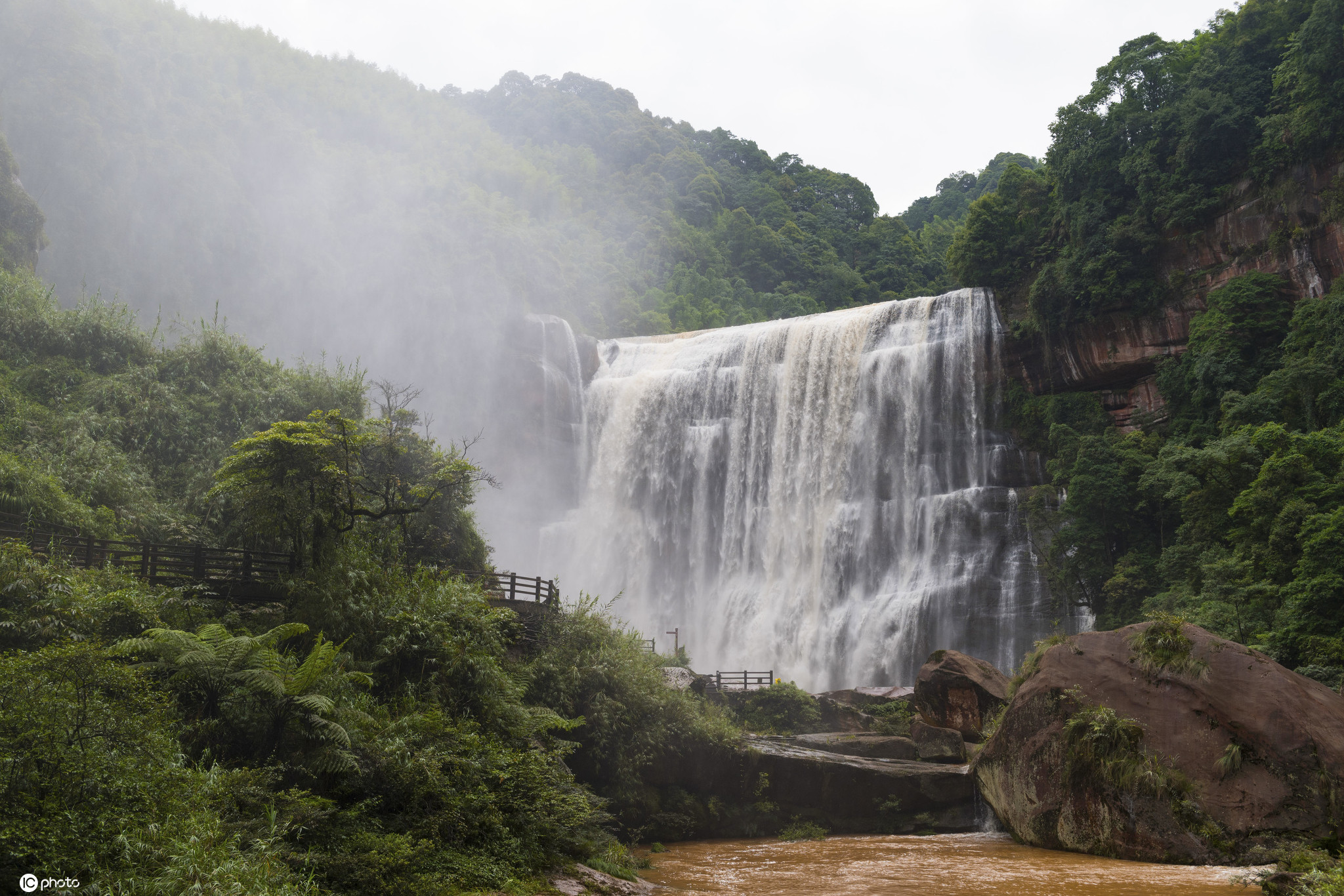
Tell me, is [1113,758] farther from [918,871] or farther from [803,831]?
[803,831]

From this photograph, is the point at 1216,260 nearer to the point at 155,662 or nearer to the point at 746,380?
the point at 746,380

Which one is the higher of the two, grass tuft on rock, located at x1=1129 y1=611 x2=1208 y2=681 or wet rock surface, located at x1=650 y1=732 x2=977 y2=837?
grass tuft on rock, located at x1=1129 y1=611 x2=1208 y2=681

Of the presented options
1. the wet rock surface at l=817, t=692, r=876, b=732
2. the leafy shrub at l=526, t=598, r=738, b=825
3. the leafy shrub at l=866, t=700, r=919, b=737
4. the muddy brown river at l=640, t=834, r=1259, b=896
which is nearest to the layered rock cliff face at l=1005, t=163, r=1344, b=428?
the leafy shrub at l=866, t=700, r=919, b=737

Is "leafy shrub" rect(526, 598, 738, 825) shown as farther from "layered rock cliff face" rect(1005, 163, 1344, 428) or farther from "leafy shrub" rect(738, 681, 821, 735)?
"layered rock cliff face" rect(1005, 163, 1344, 428)

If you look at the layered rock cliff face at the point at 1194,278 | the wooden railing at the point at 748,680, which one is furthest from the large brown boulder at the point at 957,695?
the layered rock cliff face at the point at 1194,278

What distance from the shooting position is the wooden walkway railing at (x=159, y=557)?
15.7m

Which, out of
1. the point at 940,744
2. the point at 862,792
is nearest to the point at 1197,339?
the point at 940,744

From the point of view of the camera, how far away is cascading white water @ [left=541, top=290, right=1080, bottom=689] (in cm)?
3422

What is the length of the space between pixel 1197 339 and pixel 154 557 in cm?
3437

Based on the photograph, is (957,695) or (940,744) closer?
(940,744)

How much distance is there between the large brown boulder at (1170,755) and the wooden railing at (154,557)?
48.9ft

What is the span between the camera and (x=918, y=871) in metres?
14.5

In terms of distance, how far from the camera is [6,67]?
4897 cm

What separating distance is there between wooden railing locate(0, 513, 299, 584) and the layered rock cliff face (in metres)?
31.8
